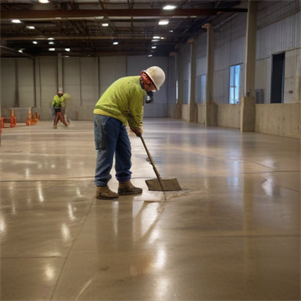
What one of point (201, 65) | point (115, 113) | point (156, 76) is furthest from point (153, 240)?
point (201, 65)

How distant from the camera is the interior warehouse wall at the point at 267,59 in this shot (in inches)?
567

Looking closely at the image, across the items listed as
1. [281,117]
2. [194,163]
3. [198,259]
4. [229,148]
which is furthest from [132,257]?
[281,117]

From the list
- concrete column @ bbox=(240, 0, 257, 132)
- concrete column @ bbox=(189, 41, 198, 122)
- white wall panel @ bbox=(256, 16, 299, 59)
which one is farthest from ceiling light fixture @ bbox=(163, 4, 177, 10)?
concrete column @ bbox=(189, 41, 198, 122)

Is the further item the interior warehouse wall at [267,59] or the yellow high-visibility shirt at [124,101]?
the interior warehouse wall at [267,59]

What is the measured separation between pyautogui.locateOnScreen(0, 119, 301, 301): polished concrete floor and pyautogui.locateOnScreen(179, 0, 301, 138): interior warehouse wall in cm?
908

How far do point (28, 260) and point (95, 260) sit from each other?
46 centimetres

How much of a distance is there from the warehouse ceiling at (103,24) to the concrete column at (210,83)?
807 mm

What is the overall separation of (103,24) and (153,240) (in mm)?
20947

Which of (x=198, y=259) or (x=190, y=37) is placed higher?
(x=190, y=37)

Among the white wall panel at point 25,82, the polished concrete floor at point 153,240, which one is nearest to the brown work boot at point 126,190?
the polished concrete floor at point 153,240

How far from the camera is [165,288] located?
2.36 metres

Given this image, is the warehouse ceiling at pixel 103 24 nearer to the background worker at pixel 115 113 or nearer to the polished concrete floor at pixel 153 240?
the polished concrete floor at pixel 153 240

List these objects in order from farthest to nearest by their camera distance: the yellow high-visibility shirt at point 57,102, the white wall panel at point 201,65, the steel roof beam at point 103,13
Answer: the white wall panel at point 201,65, the yellow high-visibility shirt at point 57,102, the steel roof beam at point 103,13

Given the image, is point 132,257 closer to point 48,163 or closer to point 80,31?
point 48,163
